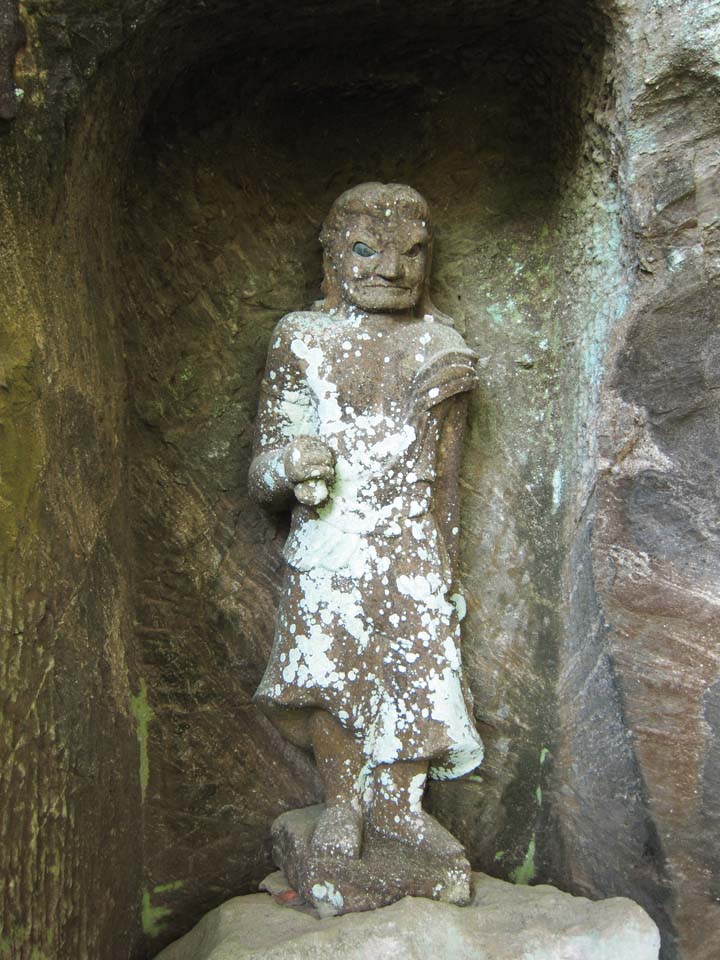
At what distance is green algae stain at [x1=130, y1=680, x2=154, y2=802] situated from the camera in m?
2.32

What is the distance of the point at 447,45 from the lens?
91.9 inches

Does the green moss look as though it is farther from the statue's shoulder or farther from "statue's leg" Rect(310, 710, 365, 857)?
"statue's leg" Rect(310, 710, 365, 857)

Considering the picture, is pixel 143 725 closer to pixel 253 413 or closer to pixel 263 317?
pixel 253 413

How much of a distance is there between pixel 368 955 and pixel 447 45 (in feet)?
6.84

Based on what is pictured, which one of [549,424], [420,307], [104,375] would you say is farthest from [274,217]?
[549,424]

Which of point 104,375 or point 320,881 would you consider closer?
point 320,881

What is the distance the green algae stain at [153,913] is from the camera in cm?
228

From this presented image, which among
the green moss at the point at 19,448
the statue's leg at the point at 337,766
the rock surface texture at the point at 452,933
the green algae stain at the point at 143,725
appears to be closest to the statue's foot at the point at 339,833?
the statue's leg at the point at 337,766

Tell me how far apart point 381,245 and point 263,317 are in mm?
398

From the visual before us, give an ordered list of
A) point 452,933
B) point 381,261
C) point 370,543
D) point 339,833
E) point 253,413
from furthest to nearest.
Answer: point 253,413
point 381,261
point 370,543
point 339,833
point 452,933

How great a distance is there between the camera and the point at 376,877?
2.02 m

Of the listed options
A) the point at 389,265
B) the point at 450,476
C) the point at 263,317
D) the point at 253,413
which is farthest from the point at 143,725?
the point at 389,265

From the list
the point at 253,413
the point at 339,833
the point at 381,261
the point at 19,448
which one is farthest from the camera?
Answer: the point at 253,413

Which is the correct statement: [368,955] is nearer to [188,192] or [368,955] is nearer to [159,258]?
[159,258]
